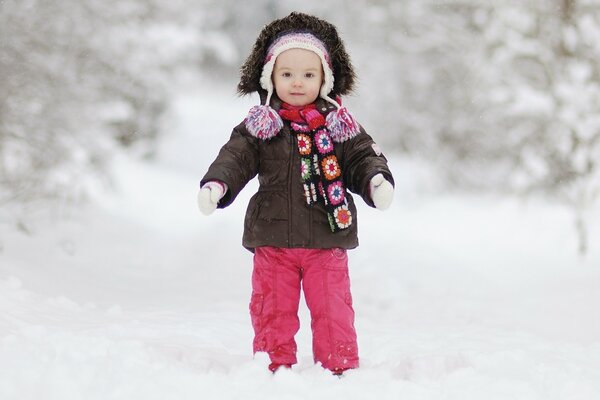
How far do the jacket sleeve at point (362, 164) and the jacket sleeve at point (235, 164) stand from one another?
44 cm

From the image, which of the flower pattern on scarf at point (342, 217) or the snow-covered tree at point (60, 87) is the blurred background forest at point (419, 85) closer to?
the snow-covered tree at point (60, 87)

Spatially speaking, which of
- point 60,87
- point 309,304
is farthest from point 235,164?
point 60,87

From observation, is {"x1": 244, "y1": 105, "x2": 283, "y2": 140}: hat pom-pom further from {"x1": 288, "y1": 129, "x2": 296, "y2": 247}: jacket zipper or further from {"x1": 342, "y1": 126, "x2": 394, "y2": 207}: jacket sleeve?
{"x1": 342, "y1": 126, "x2": 394, "y2": 207}: jacket sleeve

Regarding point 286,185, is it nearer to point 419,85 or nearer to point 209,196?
point 209,196

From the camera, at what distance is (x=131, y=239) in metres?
10.0

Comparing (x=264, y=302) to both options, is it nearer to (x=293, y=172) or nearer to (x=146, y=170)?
(x=293, y=172)

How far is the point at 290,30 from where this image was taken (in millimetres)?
3779

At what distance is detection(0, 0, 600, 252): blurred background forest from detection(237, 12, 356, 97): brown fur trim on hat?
2383mm

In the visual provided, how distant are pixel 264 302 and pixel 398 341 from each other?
5.25 ft

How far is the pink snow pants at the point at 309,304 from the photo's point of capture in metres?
3.64

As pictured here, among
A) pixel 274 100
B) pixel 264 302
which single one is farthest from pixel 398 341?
pixel 274 100

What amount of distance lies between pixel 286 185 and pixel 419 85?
12.9 metres

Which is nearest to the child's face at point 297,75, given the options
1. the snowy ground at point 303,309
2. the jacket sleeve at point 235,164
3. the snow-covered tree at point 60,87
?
the jacket sleeve at point 235,164

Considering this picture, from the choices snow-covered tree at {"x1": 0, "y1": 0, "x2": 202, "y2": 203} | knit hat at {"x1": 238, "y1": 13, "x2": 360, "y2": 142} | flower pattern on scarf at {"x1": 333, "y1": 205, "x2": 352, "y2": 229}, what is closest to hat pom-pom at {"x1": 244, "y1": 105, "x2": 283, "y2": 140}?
knit hat at {"x1": 238, "y1": 13, "x2": 360, "y2": 142}
